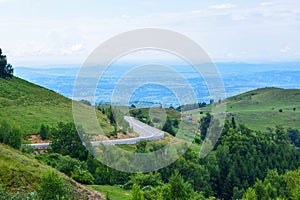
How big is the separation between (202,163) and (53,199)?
42.3m

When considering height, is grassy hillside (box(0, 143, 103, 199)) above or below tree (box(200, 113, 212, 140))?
above

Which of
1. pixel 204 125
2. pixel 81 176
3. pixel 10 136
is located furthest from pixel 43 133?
pixel 204 125

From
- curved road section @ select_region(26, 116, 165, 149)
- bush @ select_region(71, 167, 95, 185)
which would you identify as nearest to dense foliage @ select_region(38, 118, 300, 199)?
bush @ select_region(71, 167, 95, 185)

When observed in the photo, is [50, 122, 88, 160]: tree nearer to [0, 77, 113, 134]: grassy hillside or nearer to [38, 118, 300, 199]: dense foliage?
[38, 118, 300, 199]: dense foliage

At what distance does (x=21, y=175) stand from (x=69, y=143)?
27.2 meters

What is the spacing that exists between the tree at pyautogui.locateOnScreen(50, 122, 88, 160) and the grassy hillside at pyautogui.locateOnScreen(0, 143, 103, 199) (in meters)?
21.7

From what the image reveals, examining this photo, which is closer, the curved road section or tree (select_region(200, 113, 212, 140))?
the curved road section

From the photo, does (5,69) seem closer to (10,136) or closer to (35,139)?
(35,139)

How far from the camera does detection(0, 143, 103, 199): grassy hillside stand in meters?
28.8

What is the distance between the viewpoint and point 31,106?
84.6m

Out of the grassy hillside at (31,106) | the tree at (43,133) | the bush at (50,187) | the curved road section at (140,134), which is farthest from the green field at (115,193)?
the grassy hillside at (31,106)

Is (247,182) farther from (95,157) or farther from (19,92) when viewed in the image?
(19,92)

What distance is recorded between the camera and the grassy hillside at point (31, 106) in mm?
73500

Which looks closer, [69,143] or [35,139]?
[69,143]
